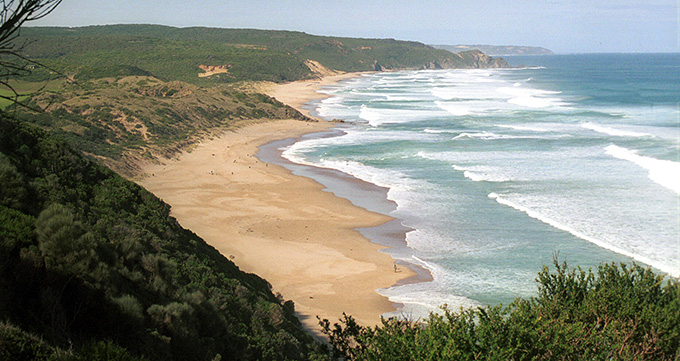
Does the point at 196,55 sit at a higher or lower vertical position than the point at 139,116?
higher

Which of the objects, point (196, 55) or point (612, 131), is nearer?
point (612, 131)

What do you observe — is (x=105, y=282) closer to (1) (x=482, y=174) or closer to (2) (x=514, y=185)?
(2) (x=514, y=185)

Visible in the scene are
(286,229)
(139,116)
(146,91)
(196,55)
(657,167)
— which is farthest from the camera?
(196,55)

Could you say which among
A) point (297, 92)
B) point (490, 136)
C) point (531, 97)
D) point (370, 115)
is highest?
point (531, 97)

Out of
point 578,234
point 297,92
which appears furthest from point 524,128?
point 297,92

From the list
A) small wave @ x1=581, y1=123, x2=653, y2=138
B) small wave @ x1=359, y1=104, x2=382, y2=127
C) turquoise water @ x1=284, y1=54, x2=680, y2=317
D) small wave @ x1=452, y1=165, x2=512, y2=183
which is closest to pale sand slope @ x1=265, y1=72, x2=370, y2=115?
small wave @ x1=359, y1=104, x2=382, y2=127

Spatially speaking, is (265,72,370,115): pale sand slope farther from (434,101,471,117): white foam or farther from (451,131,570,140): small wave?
(451,131,570,140): small wave
